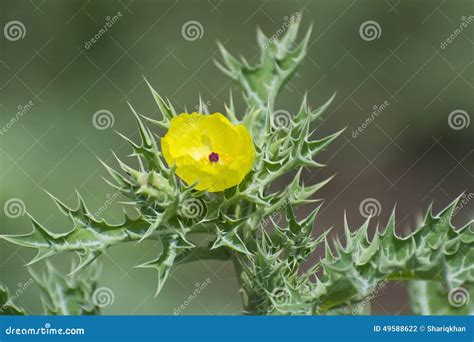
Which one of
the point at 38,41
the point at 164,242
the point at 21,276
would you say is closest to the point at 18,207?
the point at 21,276

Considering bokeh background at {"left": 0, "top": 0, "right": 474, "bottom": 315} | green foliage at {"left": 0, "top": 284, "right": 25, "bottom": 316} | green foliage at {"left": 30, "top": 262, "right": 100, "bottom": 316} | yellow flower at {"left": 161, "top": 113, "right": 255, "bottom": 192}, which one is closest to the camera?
yellow flower at {"left": 161, "top": 113, "right": 255, "bottom": 192}

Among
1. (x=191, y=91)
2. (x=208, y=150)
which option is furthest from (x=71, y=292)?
(x=191, y=91)

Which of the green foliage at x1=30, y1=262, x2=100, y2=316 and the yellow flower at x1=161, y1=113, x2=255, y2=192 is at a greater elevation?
the yellow flower at x1=161, y1=113, x2=255, y2=192

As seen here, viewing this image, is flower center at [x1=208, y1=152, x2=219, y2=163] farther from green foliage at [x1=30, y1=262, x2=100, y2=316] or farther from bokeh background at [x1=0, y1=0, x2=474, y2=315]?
bokeh background at [x1=0, y1=0, x2=474, y2=315]

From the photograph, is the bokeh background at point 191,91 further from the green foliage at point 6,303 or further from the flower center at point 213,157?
the flower center at point 213,157

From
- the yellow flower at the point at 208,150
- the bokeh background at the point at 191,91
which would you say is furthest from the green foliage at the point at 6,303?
the bokeh background at the point at 191,91

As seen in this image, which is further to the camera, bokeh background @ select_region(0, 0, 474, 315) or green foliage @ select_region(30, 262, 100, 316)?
bokeh background @ select_region(0, 0, 474, 315)

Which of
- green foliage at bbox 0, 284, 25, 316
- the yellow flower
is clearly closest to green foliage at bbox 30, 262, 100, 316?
green foliage at bbox 0, 284, 25, 316

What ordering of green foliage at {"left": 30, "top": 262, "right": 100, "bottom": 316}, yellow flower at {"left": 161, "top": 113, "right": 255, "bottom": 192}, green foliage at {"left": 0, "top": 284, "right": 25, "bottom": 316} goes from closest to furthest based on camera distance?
1. yellow flower at {"left": 161, "top": 113, "right": 255, "bottom": 192}
2. green foliage at {"left": 0, "top": 284, "right": 25, "bottom": 316}
3. green foliage at {"left": 30, "top": 262, "right": 100, "bottom": 316}

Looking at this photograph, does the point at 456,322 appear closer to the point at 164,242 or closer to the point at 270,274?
the point at 270,274
